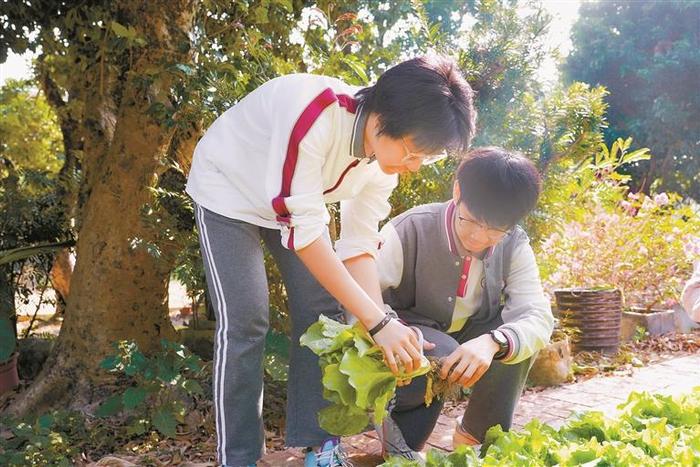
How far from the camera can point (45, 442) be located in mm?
2760

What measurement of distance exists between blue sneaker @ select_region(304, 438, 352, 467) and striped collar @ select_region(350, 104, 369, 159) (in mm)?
982

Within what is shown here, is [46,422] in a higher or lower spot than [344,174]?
lower

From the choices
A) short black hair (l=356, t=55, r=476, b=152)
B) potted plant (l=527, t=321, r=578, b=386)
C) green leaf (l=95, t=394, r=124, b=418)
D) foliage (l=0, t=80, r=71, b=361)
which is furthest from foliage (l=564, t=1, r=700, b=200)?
short black hair (l=356, t=55, r=476, b=152)

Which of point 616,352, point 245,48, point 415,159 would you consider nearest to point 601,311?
point 616,352

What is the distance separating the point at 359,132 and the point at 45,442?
191 centimetres

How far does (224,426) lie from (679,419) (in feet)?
4.24

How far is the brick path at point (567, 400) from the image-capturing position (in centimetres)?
275

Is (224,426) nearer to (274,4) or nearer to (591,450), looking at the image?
(591,450)

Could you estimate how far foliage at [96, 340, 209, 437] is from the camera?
2.98m

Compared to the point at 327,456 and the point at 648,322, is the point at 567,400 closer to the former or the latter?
the point at 327,456

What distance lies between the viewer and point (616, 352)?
4.84m

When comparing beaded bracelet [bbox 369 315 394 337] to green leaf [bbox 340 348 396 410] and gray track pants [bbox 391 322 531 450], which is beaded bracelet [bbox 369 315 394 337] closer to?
green leaf [bbox 340 348 396 410]

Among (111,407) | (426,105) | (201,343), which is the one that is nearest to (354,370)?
(426,105)

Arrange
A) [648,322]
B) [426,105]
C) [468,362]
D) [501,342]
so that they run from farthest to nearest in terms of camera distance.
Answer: [648,322], [501,342], [468,362], [426,105]
